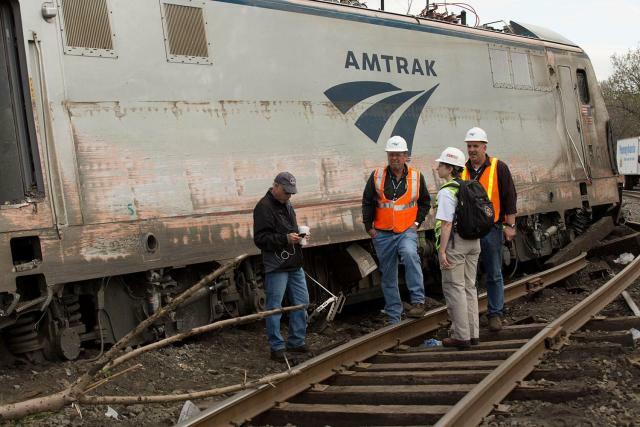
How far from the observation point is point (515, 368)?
5.59 m

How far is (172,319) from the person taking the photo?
7113 mm

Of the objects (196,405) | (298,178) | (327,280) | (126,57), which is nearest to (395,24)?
(298,178)

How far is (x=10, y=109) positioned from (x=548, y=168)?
27.0 ft

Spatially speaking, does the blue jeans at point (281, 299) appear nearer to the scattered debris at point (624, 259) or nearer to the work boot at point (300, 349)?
the work boot at point (300, 349)

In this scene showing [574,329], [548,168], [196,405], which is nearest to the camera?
[196,405]

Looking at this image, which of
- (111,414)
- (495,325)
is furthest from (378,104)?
(111,414)

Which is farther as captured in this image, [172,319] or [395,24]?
[395,24]

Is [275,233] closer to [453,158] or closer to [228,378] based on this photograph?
[228,378]

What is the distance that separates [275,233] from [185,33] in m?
2.01

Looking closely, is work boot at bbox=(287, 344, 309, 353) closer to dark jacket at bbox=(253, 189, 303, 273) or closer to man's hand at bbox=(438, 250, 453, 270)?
dark jacket at bbox=(253, 189, 303, 273)

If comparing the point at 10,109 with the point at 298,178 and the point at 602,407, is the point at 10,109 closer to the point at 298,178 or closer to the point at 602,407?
the point at 298,178

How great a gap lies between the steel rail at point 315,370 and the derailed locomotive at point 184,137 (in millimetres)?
1344

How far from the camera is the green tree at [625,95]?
49.1 metres

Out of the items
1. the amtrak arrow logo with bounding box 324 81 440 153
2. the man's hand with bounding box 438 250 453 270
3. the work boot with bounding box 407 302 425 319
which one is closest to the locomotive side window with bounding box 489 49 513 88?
the amtrak arrow logo with bounding box 324 81 440 153
